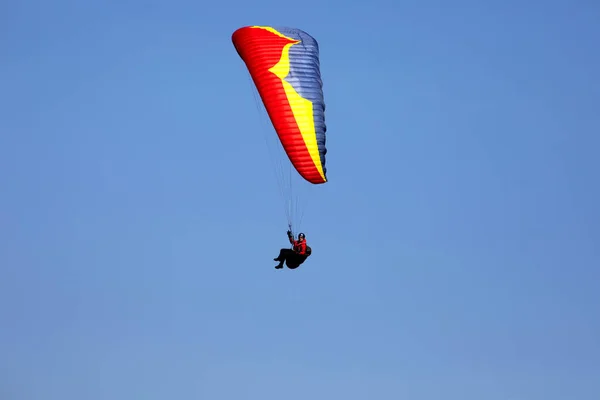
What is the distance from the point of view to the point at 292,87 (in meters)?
58.0

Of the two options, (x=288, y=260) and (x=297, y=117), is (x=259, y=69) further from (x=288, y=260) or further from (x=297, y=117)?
(x=288, y=260)

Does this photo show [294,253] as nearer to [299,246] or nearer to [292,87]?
[299,246]

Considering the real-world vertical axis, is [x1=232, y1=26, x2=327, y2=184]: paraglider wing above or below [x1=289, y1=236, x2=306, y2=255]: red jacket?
above

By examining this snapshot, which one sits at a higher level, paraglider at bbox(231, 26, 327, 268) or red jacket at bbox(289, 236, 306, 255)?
paraglider at bbox(231, 26, 327, 268)

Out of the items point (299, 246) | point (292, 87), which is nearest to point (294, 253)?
point (299, 246)

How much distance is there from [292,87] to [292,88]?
0.05m

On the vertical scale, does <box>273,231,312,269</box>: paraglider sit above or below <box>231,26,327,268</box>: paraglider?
below

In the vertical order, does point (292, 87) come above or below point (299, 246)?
above

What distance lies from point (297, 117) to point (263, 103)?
61.2 inches

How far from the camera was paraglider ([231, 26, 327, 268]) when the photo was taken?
186 feet

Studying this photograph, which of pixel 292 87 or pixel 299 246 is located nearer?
pixel 299 246

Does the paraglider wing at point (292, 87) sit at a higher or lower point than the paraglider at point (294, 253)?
higher

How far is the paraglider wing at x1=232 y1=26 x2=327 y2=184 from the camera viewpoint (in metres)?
56.6

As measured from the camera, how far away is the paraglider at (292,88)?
56.6 metres
